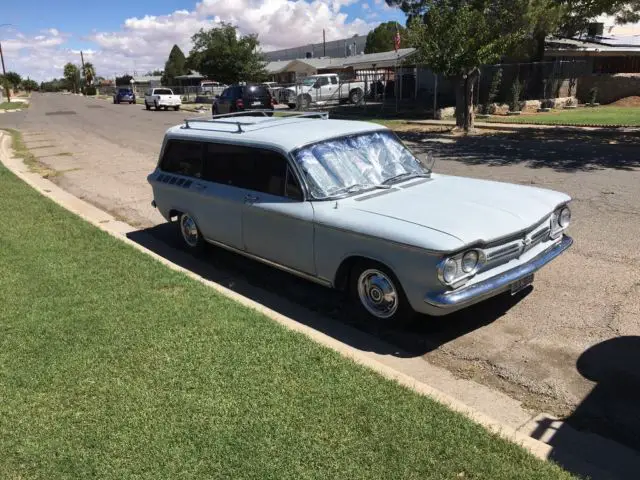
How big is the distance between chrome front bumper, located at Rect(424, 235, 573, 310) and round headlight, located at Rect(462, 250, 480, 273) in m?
0.13

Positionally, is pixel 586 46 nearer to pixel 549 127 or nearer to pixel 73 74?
pixel 549 127

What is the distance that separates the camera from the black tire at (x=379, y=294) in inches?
171

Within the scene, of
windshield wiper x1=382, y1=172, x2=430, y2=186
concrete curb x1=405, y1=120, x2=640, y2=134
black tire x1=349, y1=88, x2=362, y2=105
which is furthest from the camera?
black tire x1=349, y1=88, x2=362, y2=105

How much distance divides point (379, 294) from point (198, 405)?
1770 mm

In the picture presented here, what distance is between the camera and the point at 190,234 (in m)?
6.78

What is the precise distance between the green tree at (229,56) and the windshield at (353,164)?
44.3 metres

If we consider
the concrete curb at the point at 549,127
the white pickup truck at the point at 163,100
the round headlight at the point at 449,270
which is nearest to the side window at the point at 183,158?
the round headlight at the point at 449,270

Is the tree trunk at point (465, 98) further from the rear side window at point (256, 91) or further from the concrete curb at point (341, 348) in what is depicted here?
the concrete curb at point (341, 348)

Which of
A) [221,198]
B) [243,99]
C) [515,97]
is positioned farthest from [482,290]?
[243,99]

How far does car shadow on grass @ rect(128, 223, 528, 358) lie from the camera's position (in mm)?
4461

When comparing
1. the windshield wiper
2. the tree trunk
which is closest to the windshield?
the windshield wiper

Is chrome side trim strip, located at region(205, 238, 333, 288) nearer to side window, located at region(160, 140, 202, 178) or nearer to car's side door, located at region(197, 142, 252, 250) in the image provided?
car's side door, located at region(197, 142, 252, 250)

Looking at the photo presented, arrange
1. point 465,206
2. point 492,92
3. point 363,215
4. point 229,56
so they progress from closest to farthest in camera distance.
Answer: point 363,215
point 465,206
point 492,92
point 229,56

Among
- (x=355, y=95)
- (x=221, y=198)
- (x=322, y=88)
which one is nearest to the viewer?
(x=221, y=198)
